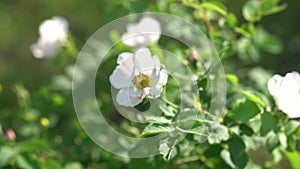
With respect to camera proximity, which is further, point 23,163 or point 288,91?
point 23,163

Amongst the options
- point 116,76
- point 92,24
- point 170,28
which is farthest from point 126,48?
point 92,24

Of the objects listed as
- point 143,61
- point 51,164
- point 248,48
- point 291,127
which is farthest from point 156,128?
point 248,48

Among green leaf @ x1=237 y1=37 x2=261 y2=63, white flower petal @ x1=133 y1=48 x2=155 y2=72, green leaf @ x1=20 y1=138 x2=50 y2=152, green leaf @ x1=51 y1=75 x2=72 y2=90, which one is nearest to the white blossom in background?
green leaf @ x1=51 y1=75 x2=72 y2=90

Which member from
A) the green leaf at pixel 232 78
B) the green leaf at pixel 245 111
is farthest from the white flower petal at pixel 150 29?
the green leaf at pixel 245 111

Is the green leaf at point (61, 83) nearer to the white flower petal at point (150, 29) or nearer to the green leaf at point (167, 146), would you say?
the white flower petal at point (150, 29)

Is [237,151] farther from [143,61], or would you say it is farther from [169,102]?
[143,61]

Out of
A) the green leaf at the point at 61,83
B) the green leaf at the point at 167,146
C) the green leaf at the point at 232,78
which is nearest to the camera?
the green leaf at the point at 167,146

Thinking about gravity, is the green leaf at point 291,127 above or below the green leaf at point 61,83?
below
